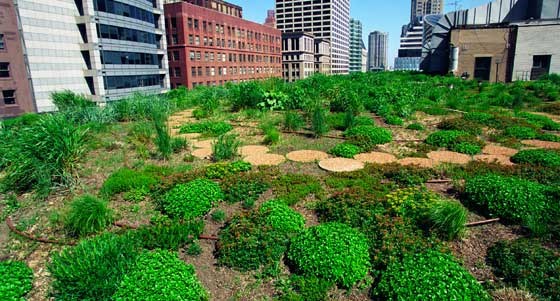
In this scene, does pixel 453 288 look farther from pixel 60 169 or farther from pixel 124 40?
pixel 124 40

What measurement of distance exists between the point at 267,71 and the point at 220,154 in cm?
7313

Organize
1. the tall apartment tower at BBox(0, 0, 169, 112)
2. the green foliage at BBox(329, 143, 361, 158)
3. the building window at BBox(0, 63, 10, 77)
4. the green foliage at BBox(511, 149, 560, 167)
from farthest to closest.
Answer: the tall apartment tower at BBox(0, 0, 169, 112)
the building window at BBox(0, 63, 10, 77)
the green foliage at BBox(329, 143, 361, 158)
the green foliage at BBox(511, 149, 560, 167)

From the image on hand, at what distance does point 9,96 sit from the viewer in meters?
29.3

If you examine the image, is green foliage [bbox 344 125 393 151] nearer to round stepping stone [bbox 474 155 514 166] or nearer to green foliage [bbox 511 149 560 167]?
round stepping stone [bbox 474 155 514 166]

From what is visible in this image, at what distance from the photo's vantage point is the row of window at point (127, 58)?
36.8 meters

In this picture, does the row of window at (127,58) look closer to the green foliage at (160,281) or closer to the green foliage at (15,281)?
the green foliage at (15,281)

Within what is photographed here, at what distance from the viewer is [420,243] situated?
3688 millimetres

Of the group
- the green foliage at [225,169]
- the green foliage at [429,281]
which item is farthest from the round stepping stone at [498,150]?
the green foliage at [225,169]

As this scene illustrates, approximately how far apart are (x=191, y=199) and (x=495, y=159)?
581cm

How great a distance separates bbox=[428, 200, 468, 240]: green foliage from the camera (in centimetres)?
386

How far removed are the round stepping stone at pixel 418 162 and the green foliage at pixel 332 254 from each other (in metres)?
3.12

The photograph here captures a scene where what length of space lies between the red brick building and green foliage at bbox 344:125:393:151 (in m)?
36.3

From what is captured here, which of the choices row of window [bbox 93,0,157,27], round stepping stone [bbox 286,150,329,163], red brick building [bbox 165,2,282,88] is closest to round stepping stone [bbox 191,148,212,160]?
round stepping stone [bbox 286,150,329,163]

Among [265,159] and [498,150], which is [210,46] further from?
[498,150]
